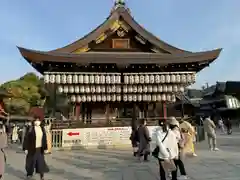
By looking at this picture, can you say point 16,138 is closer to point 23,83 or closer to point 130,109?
point 130,109

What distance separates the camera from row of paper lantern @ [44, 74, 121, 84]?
17328 millimetres

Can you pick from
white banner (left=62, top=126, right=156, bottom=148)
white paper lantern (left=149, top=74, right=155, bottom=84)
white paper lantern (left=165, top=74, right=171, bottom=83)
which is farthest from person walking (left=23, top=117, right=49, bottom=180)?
white paper lantern (left=165, top=74, right=171, bottom=83)

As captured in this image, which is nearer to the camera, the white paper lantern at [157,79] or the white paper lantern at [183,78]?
the white paper lantern at [157,79]

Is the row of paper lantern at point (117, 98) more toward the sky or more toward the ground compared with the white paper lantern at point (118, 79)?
more toward the ground

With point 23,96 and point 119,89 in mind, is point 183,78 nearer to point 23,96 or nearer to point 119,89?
point 119,89

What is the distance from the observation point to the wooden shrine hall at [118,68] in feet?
57.6

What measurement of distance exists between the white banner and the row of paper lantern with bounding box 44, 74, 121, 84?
9.44ft

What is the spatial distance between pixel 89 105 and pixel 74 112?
3.79 feet

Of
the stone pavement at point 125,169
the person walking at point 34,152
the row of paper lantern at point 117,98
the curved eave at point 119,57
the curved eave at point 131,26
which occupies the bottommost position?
the stone pavement at point 125,169

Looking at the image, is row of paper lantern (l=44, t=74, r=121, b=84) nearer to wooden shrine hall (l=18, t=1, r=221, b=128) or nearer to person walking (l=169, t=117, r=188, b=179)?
wooden shrine hall (l=18, t=1, r=221, b=128)

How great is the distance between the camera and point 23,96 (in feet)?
139

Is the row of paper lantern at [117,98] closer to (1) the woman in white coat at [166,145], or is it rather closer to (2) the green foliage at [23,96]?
(1) the woman in white coat at [166,145]

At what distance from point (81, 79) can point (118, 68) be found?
247 cm

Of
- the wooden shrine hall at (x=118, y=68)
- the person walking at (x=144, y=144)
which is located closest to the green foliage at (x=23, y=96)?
the wooden shrine hall at (x=118, y=68)
